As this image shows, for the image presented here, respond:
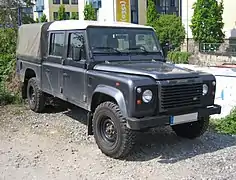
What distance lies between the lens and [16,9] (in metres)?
15.5


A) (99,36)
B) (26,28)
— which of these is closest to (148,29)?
(99,36)

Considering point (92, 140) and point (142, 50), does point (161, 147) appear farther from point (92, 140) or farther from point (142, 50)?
point (142, 50)

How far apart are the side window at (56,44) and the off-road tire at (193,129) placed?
106 inches

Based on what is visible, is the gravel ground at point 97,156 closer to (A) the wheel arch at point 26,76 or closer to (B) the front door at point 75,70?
(B) the front door at point 75,70

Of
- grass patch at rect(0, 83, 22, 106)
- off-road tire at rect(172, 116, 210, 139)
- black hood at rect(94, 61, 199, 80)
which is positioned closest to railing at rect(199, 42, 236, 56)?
grass patch at rect(0, 83, 22, 106)

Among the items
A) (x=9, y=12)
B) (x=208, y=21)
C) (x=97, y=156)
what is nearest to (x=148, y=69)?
(x=97, y=156)

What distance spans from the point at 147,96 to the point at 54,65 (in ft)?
9.35

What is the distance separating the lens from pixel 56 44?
7270mm

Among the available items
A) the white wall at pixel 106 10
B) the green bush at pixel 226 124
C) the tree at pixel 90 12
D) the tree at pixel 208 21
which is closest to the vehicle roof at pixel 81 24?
the green bush at pixel 226 124

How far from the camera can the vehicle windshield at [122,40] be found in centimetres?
621

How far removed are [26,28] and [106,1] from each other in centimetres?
3180

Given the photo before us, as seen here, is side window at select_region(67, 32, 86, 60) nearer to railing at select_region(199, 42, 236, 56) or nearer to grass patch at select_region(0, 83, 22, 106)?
grass patch at select_region(0, 83, 22, 106)

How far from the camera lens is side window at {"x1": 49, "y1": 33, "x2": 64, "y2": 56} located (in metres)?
7.00

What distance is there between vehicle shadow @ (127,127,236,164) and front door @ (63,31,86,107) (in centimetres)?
132
